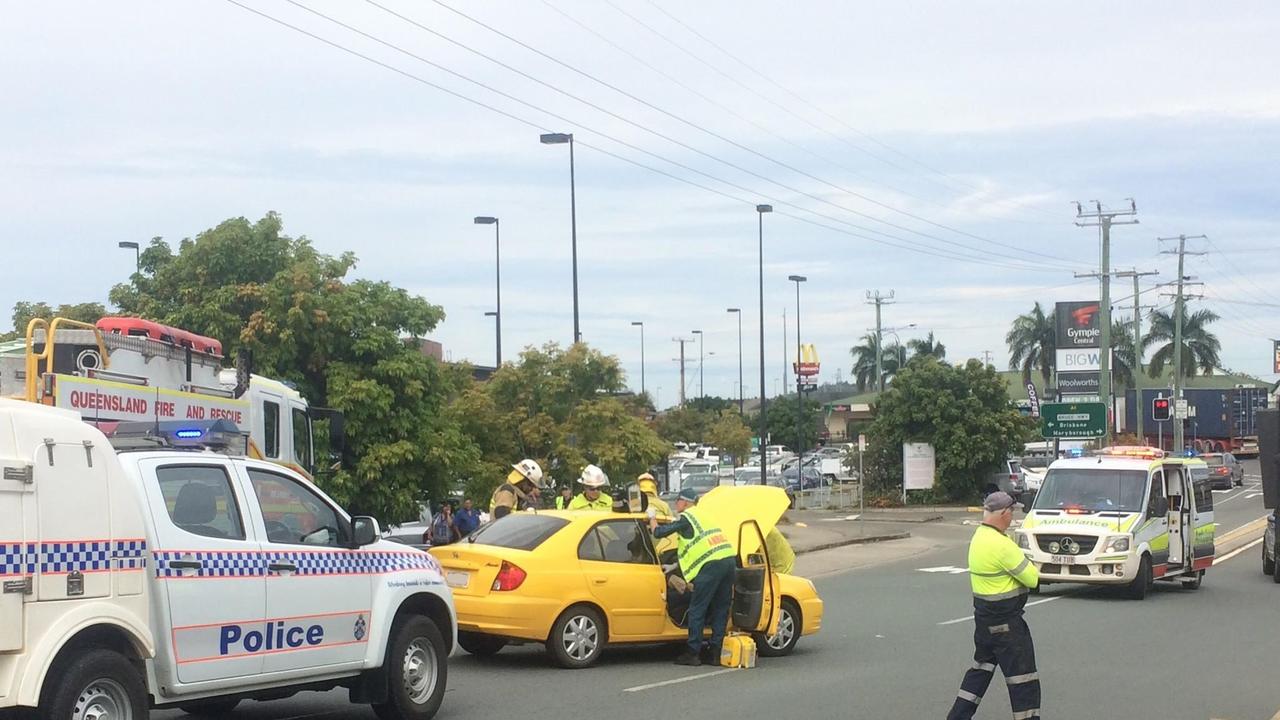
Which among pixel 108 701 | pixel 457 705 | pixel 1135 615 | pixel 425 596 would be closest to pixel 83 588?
pixel 108 701

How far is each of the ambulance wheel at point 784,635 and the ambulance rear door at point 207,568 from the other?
6.45 m

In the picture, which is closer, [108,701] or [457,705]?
[108,701]

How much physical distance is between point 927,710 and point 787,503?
2.90 m

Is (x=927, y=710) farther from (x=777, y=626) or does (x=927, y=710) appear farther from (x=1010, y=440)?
(x=1010, y=440)

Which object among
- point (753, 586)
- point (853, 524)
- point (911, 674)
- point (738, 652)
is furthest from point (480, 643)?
point (853, 524)

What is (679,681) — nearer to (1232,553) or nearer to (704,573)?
(704,573)

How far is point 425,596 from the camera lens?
10.2 meters

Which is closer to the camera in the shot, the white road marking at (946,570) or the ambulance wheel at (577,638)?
the ambulance wheel at (577,638)

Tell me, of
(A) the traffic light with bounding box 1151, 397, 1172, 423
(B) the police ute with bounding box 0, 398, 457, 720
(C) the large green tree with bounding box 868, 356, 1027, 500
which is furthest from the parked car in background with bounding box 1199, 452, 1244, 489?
(B) the police ute with bounding box 0, 398, 457, 720

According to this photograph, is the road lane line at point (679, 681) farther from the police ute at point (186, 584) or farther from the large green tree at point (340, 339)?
the large green tree at point (340, 339)

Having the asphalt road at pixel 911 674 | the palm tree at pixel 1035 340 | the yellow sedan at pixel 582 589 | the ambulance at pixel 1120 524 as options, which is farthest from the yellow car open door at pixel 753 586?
the palm tree at pixel 1035 340

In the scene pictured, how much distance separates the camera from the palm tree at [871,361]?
119m

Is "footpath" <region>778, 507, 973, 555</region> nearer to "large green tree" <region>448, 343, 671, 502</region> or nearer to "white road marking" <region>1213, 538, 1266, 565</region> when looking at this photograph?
"large green tree" <region>448, 343, 671, 502</region>

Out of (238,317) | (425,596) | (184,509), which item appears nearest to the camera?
(184,509)
